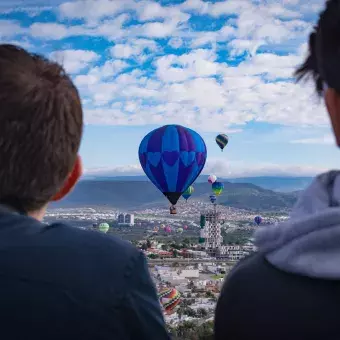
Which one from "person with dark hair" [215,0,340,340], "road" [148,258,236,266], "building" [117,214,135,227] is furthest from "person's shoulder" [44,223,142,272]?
"building" [117,214,135,227]

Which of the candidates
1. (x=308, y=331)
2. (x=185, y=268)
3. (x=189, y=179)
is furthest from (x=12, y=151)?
(x=185, y=268)

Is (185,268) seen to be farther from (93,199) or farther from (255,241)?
(93,199)

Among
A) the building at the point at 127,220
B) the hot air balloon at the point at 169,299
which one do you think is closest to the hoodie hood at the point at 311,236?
the hot air balloon at the point at 169,299

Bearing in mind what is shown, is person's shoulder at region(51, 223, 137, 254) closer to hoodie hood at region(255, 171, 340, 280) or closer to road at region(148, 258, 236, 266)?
hoodie hood at region(255, 171, 340, 280)

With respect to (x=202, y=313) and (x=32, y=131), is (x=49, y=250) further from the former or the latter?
(x=202, y=313)

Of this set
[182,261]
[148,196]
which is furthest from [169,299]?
[148,196]
